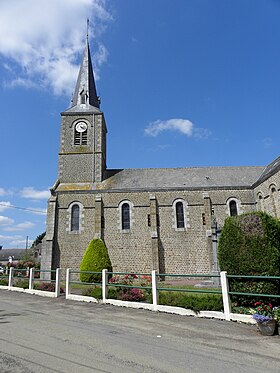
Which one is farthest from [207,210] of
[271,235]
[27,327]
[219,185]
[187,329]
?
[27,327]

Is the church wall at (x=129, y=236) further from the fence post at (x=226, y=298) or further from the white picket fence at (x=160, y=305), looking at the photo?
the fence post at (x=226, y=298)

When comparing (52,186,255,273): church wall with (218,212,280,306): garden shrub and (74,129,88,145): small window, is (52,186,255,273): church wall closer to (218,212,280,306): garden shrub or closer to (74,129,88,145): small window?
(74,129,88,145): small window

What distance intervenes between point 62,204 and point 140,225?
6357 millimetres

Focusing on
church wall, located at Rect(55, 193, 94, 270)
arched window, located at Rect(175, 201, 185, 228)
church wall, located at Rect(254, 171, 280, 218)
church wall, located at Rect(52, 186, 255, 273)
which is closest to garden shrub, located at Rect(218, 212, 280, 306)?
church wall, located at Rect(254, 171, 280, 218)

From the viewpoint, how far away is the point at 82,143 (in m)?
24.8

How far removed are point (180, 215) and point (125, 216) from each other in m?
4.27

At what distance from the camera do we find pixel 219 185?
22375 millimetres

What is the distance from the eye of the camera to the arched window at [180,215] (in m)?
21.3

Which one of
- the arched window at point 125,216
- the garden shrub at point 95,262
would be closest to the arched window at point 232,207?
the arched window at point 125,216

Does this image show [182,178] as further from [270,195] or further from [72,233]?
[72,233]

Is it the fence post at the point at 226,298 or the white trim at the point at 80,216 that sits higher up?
the white trim at the point at 80,216

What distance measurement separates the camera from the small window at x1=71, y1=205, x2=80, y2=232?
21428 millimetres

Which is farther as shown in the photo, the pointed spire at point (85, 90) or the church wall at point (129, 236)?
the pointed spire at point (85, 90)

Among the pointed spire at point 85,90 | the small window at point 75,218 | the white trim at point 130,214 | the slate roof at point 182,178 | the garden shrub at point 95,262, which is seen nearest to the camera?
the garden shrub at point 95,262
